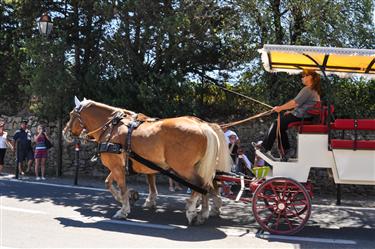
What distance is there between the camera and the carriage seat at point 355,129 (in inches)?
295

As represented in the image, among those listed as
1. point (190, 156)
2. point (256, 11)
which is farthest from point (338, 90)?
point (190, 156)

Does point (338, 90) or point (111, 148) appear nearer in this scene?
point (111, 148)

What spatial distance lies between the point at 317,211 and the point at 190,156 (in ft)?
11.4

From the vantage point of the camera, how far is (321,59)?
8102 mm

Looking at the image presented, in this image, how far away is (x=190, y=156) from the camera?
26.7ft

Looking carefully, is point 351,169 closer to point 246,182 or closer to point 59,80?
point 246,182

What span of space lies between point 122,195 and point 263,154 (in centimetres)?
258

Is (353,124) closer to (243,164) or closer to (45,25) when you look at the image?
(243,164)

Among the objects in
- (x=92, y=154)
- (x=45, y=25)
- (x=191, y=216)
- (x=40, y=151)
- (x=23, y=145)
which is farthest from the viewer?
(x=92, y=154)

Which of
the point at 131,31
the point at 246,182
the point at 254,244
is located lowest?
the point at 254,244

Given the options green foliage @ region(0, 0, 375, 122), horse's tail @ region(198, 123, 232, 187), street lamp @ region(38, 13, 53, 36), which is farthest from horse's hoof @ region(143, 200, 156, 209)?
street lamp @ region(38, 13, 53, 36)

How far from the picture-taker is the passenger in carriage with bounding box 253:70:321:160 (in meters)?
7.99

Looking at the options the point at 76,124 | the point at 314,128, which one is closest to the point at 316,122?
the point at 314,128

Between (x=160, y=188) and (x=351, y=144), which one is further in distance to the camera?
(x=160, y=188)
